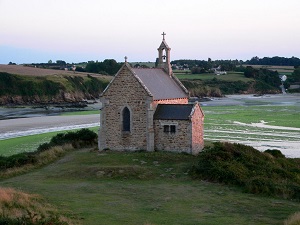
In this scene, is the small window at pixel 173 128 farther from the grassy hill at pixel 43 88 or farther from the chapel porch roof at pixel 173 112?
the grassy hill at pixel 43 88

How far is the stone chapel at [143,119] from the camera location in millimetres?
32688

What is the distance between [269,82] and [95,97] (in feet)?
216

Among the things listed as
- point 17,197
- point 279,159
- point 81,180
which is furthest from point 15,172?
point 279,159

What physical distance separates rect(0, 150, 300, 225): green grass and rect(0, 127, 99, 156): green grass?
32.4 ft

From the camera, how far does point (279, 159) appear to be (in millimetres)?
31047

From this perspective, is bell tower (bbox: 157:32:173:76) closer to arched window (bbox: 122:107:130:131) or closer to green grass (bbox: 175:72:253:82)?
arched window (bbox: 122:107:130:131)

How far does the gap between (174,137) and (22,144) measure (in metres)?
16.9

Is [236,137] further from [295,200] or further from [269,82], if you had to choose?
[269,82]

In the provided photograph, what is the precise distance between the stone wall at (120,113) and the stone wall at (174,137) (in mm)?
609

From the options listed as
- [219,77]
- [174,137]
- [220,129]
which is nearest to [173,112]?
[174,137]

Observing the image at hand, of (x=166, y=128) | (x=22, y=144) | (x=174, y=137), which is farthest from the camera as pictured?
(x=22, y=144)

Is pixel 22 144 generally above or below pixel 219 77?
below

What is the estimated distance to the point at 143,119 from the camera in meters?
33.4

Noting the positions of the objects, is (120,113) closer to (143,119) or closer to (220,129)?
(143,119)
